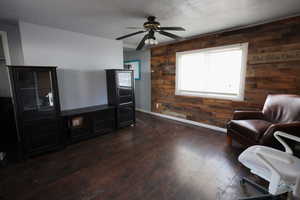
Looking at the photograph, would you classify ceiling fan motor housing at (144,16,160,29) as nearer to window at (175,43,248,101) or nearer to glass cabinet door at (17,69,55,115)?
window at (175,43,248,101)

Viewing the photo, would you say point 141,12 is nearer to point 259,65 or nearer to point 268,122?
point 259,65

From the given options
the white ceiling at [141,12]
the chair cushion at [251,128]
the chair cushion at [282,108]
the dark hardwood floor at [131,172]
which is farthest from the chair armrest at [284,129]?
the white ceiling at [141,12]

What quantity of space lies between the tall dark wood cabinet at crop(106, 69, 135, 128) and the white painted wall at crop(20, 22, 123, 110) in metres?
0.37

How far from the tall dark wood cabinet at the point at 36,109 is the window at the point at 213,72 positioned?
3087 millimetres

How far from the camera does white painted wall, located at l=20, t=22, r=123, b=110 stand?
2.67 meters

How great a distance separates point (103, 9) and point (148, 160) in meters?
2.45

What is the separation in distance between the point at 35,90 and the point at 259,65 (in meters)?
4.21

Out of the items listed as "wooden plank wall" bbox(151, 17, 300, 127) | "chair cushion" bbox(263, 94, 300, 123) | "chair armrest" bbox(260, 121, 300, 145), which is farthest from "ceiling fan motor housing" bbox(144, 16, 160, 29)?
"chair cushion" bbox(263, 94, 300, 123)

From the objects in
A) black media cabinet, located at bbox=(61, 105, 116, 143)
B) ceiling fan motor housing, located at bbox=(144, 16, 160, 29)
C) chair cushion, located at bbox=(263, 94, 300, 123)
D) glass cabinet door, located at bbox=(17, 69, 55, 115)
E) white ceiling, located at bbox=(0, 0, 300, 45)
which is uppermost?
white ceiling, located at bbox=(0, 0, 300, 45)

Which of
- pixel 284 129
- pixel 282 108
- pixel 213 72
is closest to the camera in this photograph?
pixel 284 129

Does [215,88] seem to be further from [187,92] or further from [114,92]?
[114,92]

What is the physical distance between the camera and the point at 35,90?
2.46 meters

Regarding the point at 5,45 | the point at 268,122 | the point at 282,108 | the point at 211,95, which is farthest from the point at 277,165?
the point at 5,45

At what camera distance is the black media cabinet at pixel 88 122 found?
2.81m
